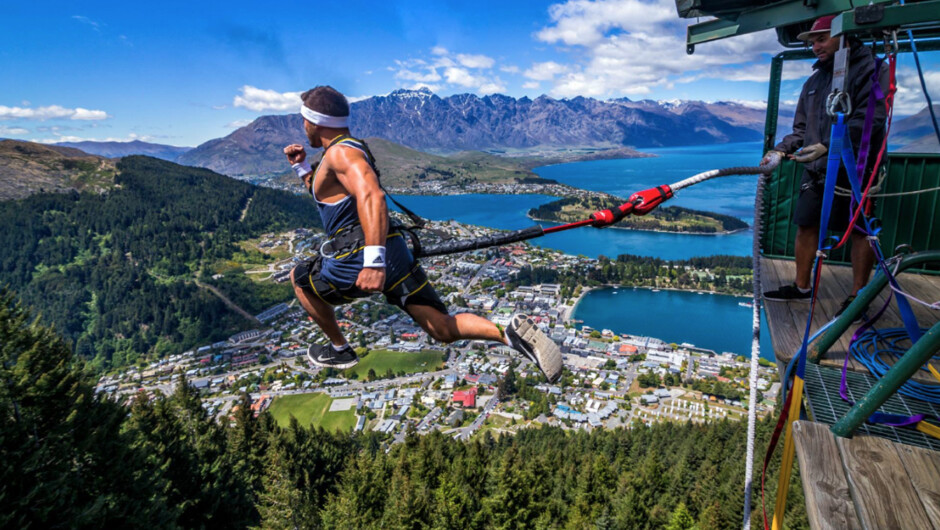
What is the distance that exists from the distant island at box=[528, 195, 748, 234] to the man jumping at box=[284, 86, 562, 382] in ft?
220

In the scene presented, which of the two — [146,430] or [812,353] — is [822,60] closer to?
[812,353]

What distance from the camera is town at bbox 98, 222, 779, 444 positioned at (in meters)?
27.8

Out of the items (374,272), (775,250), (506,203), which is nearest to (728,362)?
(775,250)

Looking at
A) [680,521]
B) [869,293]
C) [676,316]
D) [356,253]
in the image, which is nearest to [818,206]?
[869,293]

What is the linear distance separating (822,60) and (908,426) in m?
2.62

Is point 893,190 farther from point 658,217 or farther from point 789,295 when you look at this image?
point 658,217

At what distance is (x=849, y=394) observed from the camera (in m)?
2.72

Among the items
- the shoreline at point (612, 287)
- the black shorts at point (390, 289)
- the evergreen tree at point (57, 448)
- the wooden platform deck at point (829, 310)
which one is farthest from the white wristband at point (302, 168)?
the shoreline at point (612, 287)

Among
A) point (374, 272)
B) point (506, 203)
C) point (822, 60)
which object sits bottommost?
point (506, 203)

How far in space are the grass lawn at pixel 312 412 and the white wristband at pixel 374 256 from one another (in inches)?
1024

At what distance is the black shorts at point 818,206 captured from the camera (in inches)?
137

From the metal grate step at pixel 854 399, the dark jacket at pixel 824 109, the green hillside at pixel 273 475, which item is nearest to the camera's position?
the metal grate step at pixel 854 399

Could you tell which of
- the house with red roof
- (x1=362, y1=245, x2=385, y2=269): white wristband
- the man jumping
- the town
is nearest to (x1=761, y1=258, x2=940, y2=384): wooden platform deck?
the man jumping

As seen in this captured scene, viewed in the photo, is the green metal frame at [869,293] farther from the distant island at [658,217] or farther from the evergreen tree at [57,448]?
the distant island at [658,217]
